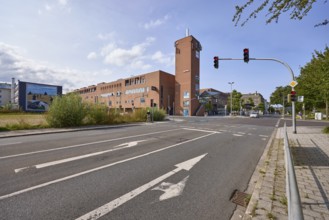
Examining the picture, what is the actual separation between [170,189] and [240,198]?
1.47 meters

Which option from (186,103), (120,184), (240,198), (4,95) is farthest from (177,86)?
(4,95)

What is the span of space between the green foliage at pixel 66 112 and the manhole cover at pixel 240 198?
55.9ft

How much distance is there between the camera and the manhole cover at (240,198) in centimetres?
346

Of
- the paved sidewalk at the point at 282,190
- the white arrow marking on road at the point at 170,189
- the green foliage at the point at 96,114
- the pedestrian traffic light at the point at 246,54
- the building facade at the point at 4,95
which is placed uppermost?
the building facade at the point at 4,95

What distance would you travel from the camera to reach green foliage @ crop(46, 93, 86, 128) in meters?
16.5

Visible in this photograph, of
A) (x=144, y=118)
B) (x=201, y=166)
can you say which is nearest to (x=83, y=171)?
(x=201, y=166)

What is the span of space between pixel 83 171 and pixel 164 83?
67.2m

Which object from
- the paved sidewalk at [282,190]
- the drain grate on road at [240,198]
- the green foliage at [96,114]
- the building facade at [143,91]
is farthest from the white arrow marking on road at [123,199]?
the building facade at [143,91]

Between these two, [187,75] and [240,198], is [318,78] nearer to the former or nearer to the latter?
[240,198]

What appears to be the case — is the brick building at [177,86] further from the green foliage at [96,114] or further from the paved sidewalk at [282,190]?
the paved sidewalk at [282,190]

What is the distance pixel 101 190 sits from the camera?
3885mm

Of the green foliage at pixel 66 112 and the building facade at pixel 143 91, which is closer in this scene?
the green foliage at pixel 66 112

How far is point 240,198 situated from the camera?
3.66m

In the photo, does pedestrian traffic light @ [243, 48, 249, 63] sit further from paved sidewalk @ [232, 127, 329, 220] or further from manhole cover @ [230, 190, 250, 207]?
manhole cover @ [230, 190, 250, 207]
